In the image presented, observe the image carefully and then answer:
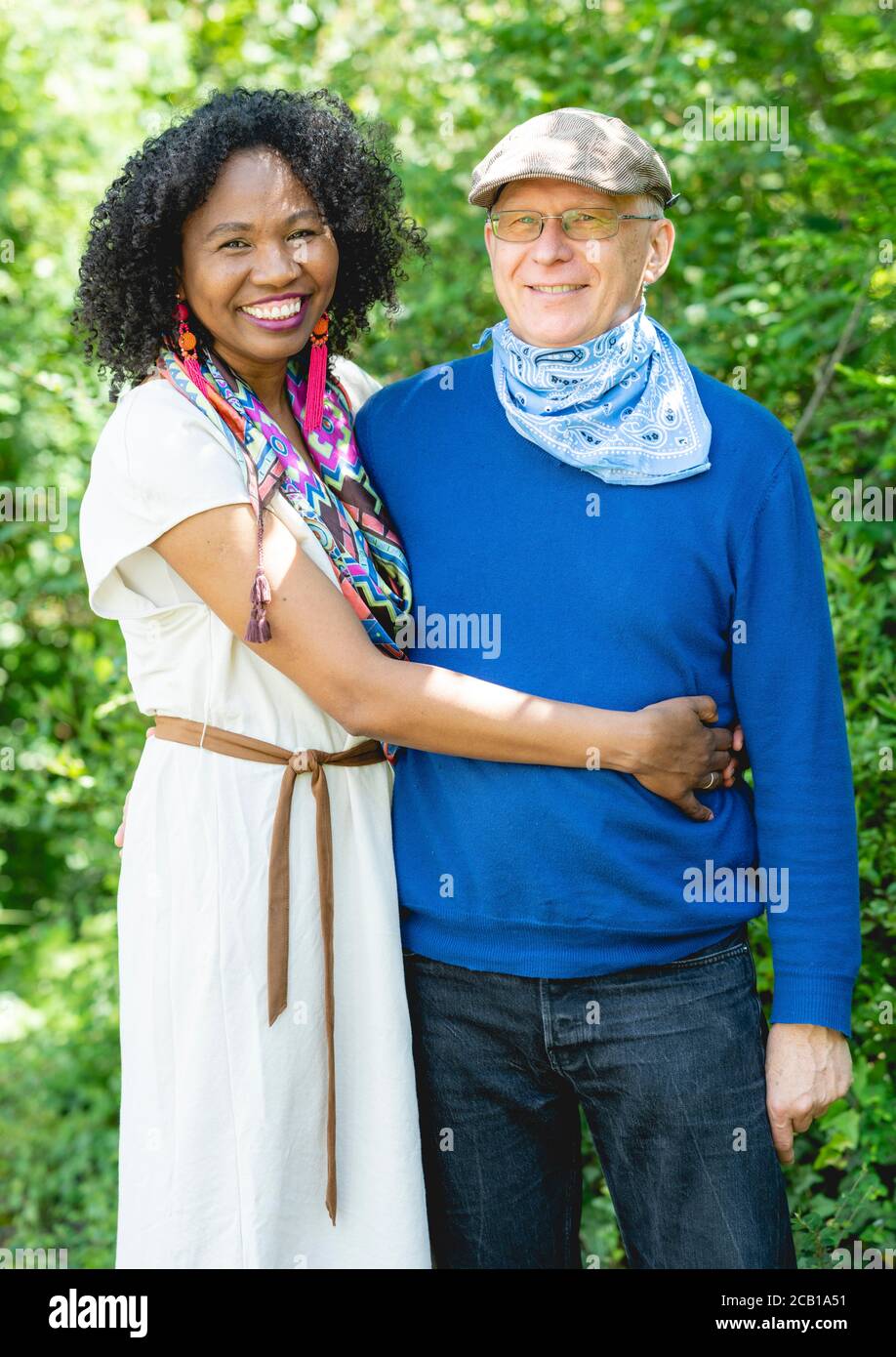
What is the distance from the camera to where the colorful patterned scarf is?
2.13m

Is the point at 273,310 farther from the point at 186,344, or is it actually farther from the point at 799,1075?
the point at 799,1075

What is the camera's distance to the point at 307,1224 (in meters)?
2.20

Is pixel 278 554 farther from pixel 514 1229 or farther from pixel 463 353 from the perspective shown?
pixel 463 353

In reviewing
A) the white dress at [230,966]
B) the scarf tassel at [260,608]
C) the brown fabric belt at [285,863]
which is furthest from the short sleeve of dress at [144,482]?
the brown fabric belt at [285,863]

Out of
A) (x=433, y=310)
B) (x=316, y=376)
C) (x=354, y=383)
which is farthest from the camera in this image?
(x=433, y=310)

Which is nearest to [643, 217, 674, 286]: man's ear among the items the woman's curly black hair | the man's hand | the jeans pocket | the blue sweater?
the blue sweater

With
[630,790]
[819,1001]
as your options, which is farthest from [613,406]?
[819,1001]

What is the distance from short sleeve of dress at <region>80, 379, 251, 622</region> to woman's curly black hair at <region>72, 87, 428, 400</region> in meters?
0.18

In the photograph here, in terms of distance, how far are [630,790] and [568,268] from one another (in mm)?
809

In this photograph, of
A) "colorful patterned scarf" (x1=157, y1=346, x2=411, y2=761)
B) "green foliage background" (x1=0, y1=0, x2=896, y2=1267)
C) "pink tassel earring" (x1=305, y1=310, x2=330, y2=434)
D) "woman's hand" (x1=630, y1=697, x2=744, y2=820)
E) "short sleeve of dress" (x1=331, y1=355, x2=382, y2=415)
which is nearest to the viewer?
"woman's hand" (x1=630, y1=697, x2=744, y2=820)

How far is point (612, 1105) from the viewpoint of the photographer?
83.9 inches

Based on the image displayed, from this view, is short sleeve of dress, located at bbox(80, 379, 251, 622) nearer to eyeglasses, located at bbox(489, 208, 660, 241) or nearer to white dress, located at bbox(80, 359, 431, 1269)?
white dress, located at bbox(80, 359, 431, 1269)

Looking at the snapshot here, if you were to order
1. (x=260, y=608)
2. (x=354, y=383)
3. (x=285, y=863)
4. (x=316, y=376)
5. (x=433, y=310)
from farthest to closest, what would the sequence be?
(x=433, y=310)
(x=354, y=383)
(x=316, y=376)
(x=285, y=863)
(x=260, y=608)

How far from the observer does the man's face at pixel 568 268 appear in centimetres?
212
